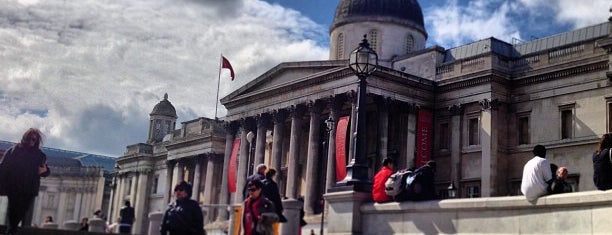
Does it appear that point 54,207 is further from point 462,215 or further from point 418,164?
point 462,215

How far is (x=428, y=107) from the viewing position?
42719mm

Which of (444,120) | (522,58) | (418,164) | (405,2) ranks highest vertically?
(405,2)

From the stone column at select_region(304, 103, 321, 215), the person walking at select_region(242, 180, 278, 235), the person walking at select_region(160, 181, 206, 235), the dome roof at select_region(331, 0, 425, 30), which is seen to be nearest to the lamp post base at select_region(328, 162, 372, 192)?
the person walking at select_region(242, 180, 278, 235)

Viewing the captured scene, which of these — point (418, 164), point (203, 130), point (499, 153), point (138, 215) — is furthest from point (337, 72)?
point (138, 215)

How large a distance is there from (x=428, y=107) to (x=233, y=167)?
1407cm

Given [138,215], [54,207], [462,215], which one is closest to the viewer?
[462,215]

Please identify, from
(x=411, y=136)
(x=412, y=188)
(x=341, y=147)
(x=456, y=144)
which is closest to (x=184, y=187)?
(x=412, y=188)

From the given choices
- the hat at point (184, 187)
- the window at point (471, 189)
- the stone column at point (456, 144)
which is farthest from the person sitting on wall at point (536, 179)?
the stone column at point (456, 144)

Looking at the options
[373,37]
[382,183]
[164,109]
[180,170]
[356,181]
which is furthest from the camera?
[164,109]

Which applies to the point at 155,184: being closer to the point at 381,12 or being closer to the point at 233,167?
the point at 233,167

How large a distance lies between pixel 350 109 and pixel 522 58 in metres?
10.1

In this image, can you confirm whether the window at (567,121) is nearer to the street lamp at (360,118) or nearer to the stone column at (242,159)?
the stone column at (242,159)

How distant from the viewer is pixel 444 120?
42.6 metres

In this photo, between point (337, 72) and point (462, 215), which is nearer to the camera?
point (462, 215)
